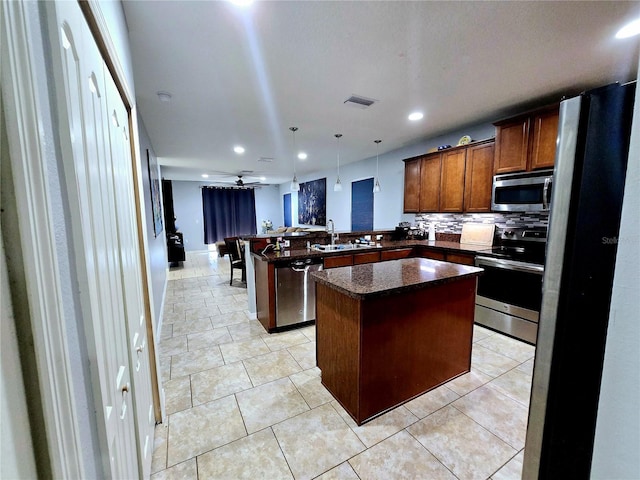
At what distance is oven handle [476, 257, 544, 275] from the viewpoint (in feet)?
8.81

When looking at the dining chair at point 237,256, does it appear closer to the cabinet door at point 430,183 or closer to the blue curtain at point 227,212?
the cabinet door at point 430,183

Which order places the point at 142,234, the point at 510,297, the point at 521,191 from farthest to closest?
1. the point at 521,191
2. the point at 510,297
3. the point at 142,234

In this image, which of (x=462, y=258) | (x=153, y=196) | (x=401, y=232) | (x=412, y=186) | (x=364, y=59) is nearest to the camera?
(x=364, y=59)

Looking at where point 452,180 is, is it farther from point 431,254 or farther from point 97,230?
point 97,230

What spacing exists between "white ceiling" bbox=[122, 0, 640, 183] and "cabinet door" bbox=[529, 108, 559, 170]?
243mm

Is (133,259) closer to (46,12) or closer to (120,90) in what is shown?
(120,90)

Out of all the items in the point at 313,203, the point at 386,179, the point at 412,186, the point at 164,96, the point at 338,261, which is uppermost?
the point at 164,96

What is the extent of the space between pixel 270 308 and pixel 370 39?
2.64m

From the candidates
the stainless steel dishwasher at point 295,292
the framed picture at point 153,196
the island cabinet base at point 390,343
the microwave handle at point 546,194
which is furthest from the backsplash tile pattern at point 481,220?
the framed picture at point 153,196

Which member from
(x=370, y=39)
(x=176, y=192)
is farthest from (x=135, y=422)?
(x=176, y=192)

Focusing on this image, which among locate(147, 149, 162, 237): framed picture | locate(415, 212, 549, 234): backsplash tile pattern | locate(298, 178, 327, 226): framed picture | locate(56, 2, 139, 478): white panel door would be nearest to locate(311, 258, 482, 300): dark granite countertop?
locate(56, 2, 139, 478): white panel door

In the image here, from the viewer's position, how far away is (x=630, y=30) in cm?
181

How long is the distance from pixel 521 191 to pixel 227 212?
8756 millimetres

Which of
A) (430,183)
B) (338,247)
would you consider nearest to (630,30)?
(430,183)
